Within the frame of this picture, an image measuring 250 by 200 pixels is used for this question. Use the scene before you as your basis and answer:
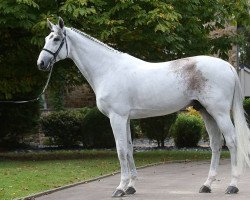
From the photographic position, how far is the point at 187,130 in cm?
2681

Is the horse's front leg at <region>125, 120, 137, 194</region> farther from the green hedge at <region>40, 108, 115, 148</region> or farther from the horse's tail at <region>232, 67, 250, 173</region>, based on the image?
the green hedge at <region>40, 108, 115, 148</region>

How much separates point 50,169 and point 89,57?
548 cm

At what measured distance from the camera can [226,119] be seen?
1134 cm

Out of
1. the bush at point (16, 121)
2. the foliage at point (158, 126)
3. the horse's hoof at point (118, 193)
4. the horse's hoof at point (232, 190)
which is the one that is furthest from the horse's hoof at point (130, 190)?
the bush at point (16, 121)

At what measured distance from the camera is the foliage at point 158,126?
25969mm

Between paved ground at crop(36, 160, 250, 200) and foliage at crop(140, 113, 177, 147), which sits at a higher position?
foliage at crop(140, 113, 177, 147)

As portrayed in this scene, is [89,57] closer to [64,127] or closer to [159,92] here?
[159,92]

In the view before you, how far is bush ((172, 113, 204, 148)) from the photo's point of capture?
26672 mm

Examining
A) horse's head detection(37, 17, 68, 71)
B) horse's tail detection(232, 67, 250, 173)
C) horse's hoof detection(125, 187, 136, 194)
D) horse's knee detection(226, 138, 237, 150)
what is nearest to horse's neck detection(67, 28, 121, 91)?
horse's head detection(37, 17, 68, 71)

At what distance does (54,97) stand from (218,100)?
22673 millimetres

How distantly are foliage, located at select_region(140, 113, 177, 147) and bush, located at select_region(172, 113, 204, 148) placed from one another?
0.50 metres

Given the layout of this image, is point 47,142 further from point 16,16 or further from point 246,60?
point 246,60

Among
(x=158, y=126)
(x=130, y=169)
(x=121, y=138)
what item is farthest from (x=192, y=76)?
(x=158, y=126)

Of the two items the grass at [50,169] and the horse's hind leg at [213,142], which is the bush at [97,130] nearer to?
the grass at [50,169]
